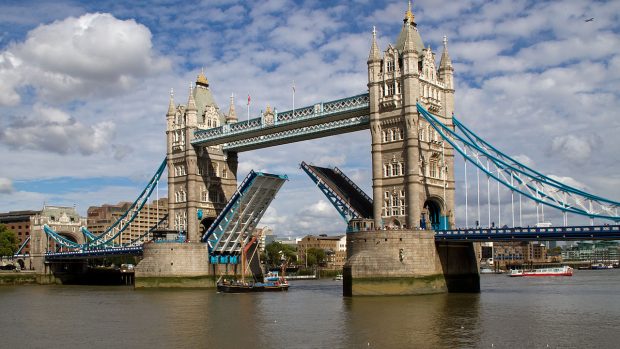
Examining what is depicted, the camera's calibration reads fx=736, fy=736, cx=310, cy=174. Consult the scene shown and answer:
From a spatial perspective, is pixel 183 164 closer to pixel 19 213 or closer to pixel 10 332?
pixel 10 332

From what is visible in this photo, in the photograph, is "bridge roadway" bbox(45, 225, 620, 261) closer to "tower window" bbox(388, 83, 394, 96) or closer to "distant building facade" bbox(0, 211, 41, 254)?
"tower window" bbox(388, 83, 394, 96)

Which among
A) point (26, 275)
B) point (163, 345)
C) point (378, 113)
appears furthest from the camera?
point (26, 275)

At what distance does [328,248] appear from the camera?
16925cm

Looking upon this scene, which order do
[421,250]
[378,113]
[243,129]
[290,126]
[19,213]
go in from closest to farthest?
[421,250], [378,113], [290,126], [243,129], [19,213]

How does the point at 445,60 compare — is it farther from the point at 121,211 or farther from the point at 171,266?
the point at 121,211

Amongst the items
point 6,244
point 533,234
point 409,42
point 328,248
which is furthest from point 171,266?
point 328,248

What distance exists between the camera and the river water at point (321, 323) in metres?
31.8

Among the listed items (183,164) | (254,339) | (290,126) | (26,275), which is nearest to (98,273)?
(26,275)

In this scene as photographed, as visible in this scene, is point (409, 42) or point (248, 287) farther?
point (248, 287)

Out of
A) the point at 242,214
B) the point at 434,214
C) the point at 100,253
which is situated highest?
the point at 242,214

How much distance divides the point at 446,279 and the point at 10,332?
1269 inches

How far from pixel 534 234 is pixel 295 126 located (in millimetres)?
25519

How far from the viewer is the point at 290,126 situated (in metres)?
68.5

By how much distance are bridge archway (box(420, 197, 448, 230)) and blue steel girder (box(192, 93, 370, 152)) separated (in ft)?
28.3
